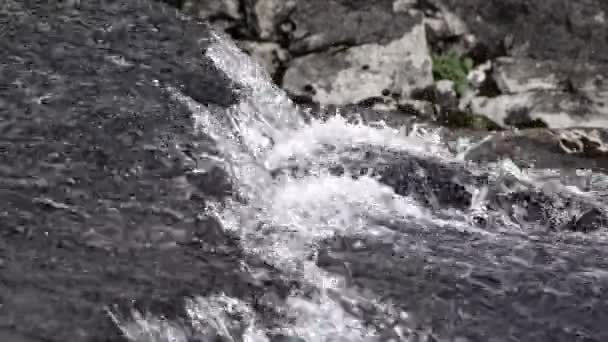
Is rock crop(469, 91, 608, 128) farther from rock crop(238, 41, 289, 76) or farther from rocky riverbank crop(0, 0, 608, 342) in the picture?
rock crop(238, 41, 289, 76)

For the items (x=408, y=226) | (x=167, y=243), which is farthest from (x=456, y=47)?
(x=167, y=243)

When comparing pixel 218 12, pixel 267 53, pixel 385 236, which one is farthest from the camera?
pixel 218 12

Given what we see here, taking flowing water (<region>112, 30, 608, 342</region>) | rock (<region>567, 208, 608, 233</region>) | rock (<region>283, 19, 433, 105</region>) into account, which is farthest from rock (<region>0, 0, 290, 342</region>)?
rock (<region>567, 208, 608, 233</region>)

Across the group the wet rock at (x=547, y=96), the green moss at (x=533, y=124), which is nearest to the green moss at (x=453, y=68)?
the wet rock at (x=547, y=96)

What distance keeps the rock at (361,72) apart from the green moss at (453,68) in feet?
0.44

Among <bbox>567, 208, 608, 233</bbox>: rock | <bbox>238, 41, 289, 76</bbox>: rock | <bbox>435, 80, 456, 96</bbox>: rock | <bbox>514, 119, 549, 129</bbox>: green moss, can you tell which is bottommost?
<bbox>238, 41, 289, 76</bbox>: rock

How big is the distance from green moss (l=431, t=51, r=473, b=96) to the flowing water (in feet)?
3.34

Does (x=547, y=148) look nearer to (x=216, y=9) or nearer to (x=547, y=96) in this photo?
(x=547, y=96)

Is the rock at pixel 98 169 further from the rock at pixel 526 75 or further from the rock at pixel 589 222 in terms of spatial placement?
the rock at pixel 526 75

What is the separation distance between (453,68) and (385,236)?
3.33 metres

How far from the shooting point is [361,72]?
6.88 metres

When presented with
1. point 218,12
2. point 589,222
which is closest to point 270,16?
point 218,12

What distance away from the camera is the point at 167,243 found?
3.88 meters

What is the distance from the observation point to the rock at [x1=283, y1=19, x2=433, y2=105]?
680 centimetres
